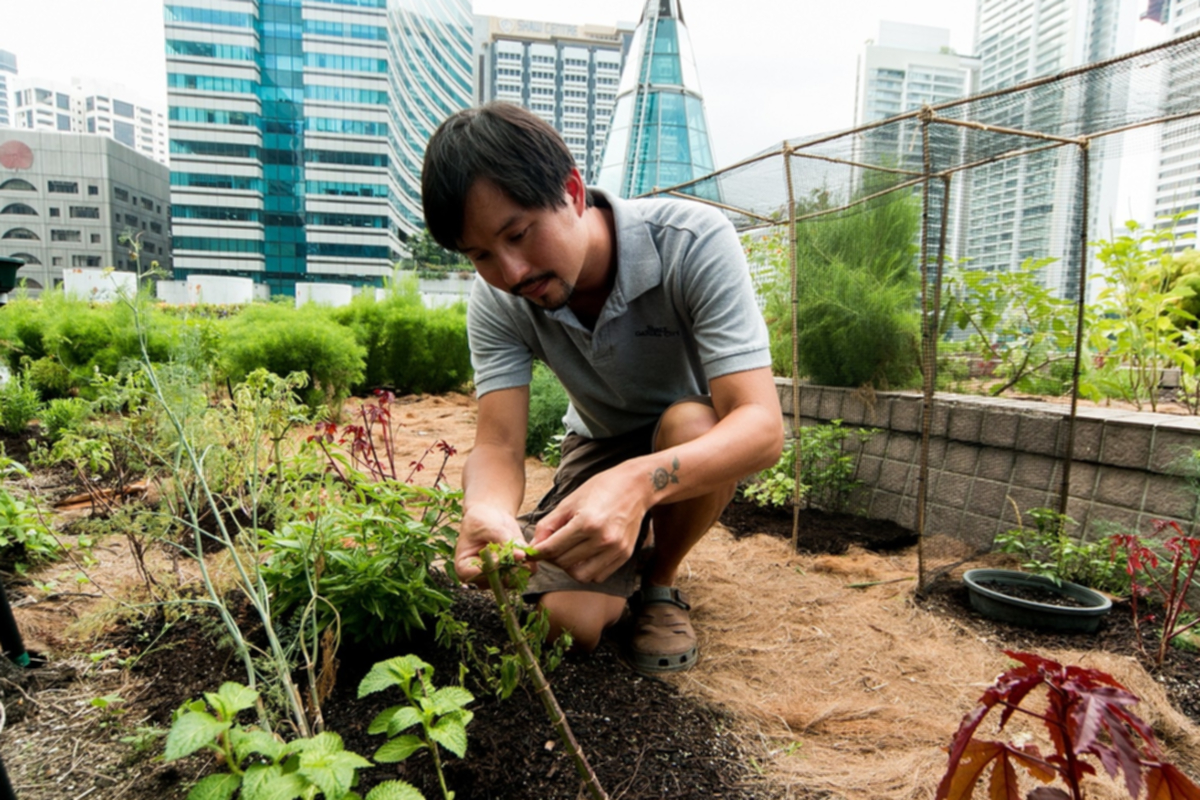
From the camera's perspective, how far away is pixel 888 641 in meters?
1.99

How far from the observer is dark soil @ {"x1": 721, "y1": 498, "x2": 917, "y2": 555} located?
9.59 ft

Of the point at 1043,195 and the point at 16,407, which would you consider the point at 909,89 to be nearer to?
the point at 1043,195

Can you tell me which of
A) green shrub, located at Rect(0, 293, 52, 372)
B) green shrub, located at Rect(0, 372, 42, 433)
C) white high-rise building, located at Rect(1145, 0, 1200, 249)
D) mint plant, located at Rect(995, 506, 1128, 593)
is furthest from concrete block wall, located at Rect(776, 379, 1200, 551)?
green shrub, located at Rect(0, 293, 52, 372)

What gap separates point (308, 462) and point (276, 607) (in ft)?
1.08

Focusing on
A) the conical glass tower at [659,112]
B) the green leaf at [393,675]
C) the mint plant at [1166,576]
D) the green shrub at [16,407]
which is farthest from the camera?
the conical glass tower at [659,112]

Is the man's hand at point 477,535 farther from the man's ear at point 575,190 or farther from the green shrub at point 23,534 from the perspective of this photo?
the green shrub at point 23,534

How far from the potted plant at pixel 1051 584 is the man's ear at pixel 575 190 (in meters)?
1.81

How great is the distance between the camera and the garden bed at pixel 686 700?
1207 millimetres

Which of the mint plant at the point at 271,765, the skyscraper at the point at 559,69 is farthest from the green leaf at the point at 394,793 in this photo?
the skyscraper at the point at 559,69

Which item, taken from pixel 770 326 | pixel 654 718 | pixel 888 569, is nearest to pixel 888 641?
pixel 888 569

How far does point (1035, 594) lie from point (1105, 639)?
0.81ft

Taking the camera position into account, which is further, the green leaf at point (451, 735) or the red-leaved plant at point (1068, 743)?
the green leaf at point (451, 735)

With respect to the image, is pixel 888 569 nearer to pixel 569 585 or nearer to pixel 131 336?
pixel 569 585

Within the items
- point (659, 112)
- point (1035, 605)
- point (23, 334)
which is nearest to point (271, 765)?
point (1035, 605)
